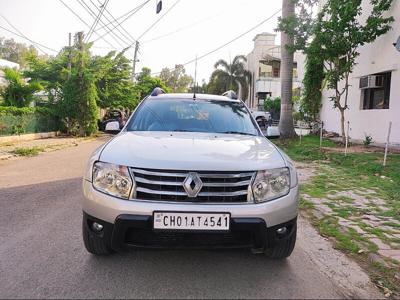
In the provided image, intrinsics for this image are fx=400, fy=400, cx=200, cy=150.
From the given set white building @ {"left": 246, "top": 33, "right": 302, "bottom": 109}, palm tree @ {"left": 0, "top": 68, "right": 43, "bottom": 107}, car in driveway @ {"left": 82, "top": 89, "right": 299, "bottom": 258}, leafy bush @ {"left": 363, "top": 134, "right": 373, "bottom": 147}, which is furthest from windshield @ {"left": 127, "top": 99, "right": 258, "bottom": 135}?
white building @ {"left": 246, "top": 33, "right": 302, "bottom": 109}

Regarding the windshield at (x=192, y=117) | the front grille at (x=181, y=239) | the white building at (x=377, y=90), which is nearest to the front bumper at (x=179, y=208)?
the front grille at (x=181, y=239)

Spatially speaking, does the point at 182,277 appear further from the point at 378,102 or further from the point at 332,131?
the point at 332,131

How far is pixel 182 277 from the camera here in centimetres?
337

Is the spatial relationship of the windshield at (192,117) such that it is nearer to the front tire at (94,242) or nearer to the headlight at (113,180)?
the headlight at (113,180)

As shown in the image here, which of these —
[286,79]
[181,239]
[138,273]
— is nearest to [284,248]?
[181,239]

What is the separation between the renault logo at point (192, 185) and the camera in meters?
3.13

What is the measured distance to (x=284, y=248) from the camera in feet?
11.8

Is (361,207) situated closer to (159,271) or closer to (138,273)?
(159,271)

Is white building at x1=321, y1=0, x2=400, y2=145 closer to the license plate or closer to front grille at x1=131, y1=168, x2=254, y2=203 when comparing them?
front grille at x1=131, y1=168, x2=254, y2=203

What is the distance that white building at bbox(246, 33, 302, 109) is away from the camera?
48312 millimetres

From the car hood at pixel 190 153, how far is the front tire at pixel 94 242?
63cm

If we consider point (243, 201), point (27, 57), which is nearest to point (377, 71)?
point (243, 201)

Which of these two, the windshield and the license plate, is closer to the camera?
the license plate

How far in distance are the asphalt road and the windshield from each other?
1387 millimetres
